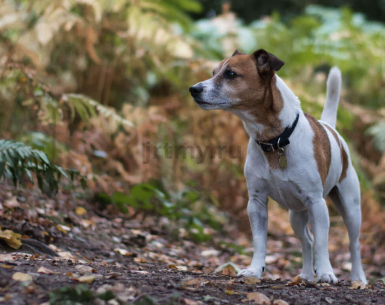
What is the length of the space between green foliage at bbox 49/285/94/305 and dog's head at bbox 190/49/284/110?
5.89 ft

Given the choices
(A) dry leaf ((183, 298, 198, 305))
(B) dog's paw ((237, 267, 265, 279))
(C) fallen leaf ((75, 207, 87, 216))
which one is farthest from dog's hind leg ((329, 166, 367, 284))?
(C) fallen leaf ((75, 207, 87, 216))

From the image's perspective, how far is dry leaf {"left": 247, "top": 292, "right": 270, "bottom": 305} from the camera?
2.53 metres

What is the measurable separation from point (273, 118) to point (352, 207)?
4.34ft

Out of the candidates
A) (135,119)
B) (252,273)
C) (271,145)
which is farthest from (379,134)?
(252,273)

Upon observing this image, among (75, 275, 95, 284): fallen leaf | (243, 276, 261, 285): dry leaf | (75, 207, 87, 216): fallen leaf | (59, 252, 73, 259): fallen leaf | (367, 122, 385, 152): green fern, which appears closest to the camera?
→ (75, 275, 95, 284): fallen leaf

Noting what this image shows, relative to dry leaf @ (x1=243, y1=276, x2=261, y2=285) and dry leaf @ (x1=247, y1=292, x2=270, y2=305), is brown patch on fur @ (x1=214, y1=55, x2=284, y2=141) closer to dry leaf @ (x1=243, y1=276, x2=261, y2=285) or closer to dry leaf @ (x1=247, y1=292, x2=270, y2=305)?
dry leaf @ (x1=243, y1=276, x2=261, y2=285)

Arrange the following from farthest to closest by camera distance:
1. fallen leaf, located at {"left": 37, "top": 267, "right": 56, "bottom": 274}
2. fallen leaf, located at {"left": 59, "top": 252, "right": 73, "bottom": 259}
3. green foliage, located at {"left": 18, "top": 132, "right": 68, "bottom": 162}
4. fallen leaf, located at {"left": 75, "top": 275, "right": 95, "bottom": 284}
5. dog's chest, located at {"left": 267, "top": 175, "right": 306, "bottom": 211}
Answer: green foliage, located at {"left": 18, "top": 132, "right": 68, "bottom": 162}, fallen leaf, located at {"left": 59, "top": 252, "right": 73, "bottom": 259}, dog's chest, located at {"left": 267, "top": 175, "right": 306, "bottom": 211}, fallen leaf, located at {"left": 37, "top": 267, "right": 56, "bottom": 274}, fallen leaf, located at {"left": 75, "top": 275, "right": 95, "bottom": 284}

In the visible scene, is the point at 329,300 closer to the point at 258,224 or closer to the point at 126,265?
the point at 258,224

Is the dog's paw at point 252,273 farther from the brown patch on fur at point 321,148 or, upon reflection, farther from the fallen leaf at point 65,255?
the fallen leaf at point 65,255

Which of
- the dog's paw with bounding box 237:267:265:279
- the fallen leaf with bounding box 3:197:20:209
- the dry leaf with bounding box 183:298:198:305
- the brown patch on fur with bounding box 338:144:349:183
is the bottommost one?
the dog's paw with bounding box 237:267:265:279

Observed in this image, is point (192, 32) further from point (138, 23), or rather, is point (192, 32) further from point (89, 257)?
point (89, 257)

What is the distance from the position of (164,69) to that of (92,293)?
5241 millimetres

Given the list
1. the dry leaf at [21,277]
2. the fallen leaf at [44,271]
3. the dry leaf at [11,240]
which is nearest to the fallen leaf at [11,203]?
the dry leaf at [11,240]

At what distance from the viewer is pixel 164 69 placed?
706cm
